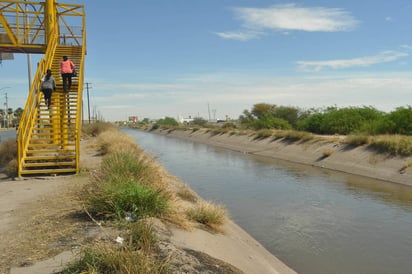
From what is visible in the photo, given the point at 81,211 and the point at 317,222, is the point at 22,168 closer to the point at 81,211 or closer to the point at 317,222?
the point at 81,211

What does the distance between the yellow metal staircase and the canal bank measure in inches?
603

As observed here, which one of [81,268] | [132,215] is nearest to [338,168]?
[132,215]

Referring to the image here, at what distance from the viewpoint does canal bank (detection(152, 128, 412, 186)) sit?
19953mm

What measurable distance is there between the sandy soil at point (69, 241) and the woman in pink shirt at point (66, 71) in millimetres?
7339

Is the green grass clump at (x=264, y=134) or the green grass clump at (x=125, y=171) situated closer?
the green grass clump at (x=125, y=171)

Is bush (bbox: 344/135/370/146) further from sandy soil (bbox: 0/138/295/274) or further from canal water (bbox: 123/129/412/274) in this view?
sandy soil (bbox: 0/138/295/274)

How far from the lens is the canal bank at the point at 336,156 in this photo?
65.5ft

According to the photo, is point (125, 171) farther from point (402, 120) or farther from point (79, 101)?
point (402, 120)

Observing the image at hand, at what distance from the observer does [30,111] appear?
1546cm

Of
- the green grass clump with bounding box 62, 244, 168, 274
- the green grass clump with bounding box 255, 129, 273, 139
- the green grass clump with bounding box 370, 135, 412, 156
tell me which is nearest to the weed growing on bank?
the green grass clump with bounding box 62, 244, 168, 274

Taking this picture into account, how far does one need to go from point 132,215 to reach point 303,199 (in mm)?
10077

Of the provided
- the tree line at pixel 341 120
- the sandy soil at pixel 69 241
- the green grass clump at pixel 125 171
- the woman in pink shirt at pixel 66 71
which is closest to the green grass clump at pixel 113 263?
the sandy soil at pixel 69 241

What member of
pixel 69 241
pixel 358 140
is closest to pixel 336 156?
pixel 358 140

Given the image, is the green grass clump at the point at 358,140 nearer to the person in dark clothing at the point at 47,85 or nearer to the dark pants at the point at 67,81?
the dark pants at the point at 67,81
